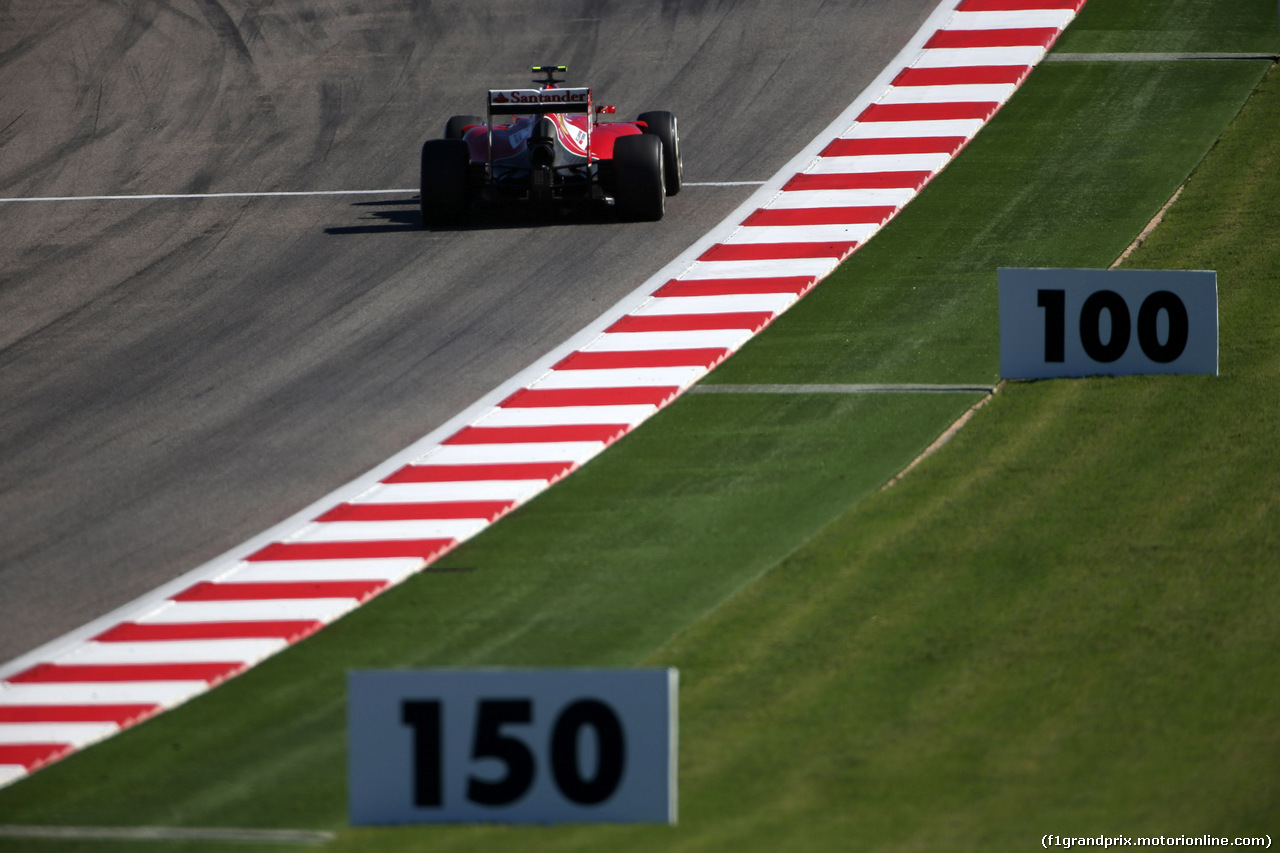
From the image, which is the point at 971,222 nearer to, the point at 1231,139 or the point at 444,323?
the point at 1231,139

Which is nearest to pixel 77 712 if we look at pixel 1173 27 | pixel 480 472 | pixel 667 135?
pixel 480 472

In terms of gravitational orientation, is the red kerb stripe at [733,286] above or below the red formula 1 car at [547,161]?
below

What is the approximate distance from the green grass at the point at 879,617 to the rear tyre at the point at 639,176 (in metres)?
2.85

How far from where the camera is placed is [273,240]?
1723cm

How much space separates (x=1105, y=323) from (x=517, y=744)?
25.3 ft

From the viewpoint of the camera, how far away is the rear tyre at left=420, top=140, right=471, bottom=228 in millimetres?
16625

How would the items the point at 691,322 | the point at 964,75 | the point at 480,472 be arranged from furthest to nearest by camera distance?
the point at 964,75
the point at 691,322
the point at 480,472

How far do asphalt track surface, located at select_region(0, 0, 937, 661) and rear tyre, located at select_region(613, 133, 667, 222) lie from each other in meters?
0.26

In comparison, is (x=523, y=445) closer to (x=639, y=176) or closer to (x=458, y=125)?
(x=639, y=176)

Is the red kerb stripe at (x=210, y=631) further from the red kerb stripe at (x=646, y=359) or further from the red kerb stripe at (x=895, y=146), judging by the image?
the red kerb stripe at (x=895, y=146)

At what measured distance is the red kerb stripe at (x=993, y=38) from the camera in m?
21.2

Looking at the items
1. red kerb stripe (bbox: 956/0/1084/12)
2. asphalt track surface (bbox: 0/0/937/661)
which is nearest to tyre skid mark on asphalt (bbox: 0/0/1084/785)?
asphalt track surface (bbox: 0/0/937/661)

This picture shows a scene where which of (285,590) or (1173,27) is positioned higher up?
(1173,27)

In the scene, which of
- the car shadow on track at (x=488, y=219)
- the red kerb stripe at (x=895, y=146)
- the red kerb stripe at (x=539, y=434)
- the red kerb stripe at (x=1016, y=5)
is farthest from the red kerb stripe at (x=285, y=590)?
the red kerb stripe at (x=1016, y=5)
